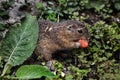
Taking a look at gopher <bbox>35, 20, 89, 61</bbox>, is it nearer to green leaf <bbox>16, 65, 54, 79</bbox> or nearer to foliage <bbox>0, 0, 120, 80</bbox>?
foliage <bbox>0, 0, 120, 80</bbox>

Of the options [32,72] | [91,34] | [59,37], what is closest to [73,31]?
[59,37]

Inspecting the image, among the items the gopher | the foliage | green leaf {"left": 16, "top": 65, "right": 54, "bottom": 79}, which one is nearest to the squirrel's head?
the gopher

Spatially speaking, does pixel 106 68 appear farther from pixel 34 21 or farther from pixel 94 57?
pixel 34 21

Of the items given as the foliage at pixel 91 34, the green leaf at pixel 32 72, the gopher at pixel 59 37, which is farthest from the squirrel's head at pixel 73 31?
the green leaf at pixel 32 72

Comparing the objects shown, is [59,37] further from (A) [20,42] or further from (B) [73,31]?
(A) [20,42]

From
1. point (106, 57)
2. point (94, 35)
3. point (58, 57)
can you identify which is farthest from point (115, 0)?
point (58, 57)

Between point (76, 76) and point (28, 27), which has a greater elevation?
point (28, 27)

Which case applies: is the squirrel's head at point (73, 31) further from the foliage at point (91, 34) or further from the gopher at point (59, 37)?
the foliage at point (91, 34)
